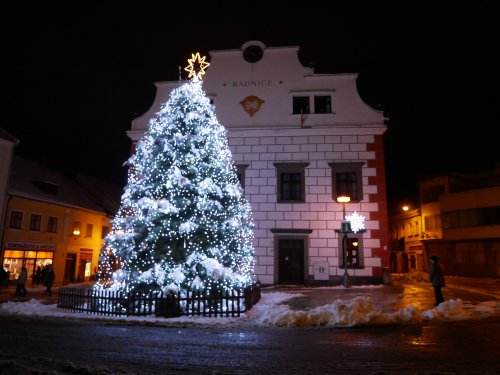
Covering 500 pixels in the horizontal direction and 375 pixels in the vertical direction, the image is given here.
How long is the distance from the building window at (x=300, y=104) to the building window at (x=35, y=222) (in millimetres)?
22206

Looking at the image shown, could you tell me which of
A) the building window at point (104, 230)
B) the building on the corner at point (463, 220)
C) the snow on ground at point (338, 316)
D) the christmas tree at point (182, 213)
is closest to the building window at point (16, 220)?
the building window at point (104, 230)

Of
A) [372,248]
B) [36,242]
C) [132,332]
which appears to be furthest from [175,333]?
[36,242]

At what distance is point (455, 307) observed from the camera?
12.2 m

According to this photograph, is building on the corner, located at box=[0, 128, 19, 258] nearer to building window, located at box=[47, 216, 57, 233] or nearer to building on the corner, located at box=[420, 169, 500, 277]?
building window, located at box=[47, 216, 57, 233]

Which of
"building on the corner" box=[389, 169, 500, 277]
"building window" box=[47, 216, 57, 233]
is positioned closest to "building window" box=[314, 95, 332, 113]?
"building on the corner" box=[389, 169, 500, 277]

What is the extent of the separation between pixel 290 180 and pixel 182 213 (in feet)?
39.0

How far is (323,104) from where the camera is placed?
26.4 meters

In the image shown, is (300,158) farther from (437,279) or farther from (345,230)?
(437,279)

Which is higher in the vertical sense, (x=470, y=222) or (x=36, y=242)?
(x=470, y=222)

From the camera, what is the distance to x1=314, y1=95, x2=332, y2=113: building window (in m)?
26.2

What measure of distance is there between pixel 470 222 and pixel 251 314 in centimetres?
3580

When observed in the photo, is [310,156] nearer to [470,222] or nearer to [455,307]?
[455,307]

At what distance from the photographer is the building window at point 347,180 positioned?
24828mm

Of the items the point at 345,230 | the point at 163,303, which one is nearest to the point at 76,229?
the point at 345,230
